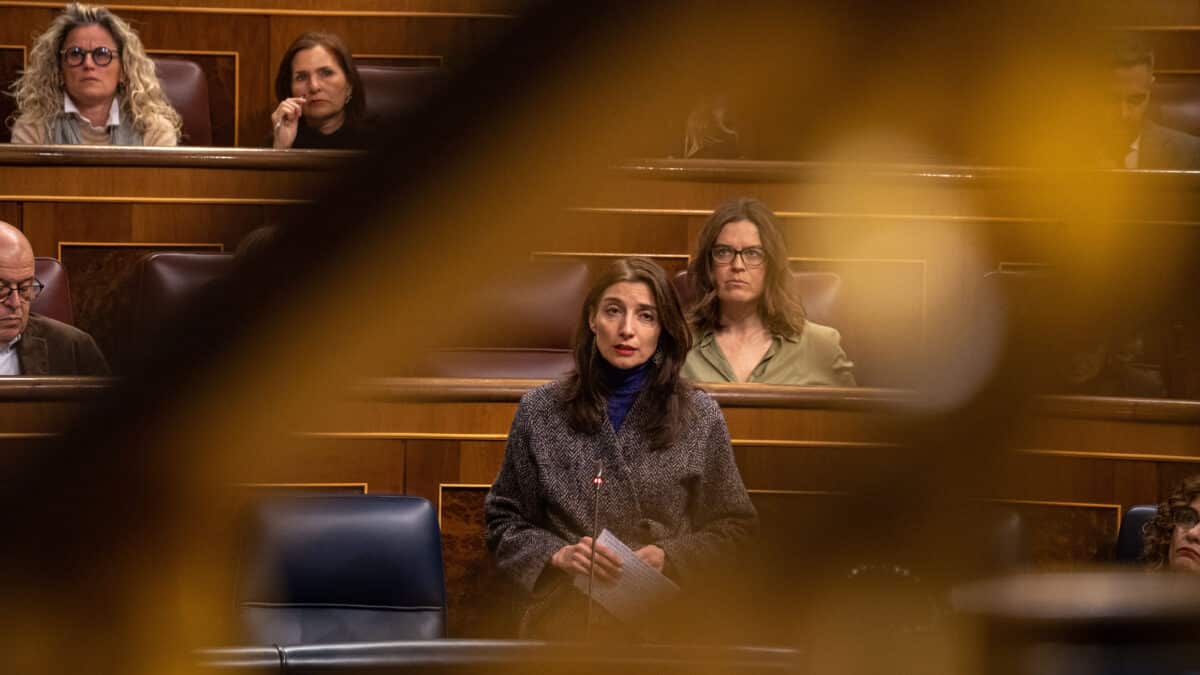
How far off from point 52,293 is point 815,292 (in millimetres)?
841

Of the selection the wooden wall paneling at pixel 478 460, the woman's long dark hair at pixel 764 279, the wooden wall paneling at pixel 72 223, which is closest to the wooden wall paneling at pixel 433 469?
the wooden wall paneling at pixel 478 460

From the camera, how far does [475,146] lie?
0.11 meters

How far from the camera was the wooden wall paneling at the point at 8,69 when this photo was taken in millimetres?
2221

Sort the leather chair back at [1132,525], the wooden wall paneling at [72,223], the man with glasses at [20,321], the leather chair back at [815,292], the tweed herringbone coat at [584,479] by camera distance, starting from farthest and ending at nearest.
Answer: the wooden wall paneling at [72,223] → the leather chair back at [815,292] → the man with glasses at [20,321] → the tweed herringbone coat at [584,479] → the leather chair back at [1132,525]

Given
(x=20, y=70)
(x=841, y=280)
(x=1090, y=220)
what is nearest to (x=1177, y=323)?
(x=1090, y=220)

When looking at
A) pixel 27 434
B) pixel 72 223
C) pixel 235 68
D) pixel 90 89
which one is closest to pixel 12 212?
pixel 72 223

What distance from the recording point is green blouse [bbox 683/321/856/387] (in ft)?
5.39

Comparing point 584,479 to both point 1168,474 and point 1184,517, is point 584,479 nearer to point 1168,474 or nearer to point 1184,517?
point 1184,517

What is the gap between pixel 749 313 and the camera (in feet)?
5.43

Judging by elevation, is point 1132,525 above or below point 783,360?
below

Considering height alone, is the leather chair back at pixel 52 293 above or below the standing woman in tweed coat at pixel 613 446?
above

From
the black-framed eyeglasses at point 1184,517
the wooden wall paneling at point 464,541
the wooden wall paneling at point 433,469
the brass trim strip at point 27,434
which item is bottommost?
the wooden wall paneling at point 464,541

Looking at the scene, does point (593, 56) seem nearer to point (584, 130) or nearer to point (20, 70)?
point (584, 130)

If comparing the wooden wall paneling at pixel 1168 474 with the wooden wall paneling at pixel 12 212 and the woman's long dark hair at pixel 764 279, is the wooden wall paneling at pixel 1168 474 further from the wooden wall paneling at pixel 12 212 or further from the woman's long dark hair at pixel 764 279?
the wooden wall paneling at pixel 12 212
